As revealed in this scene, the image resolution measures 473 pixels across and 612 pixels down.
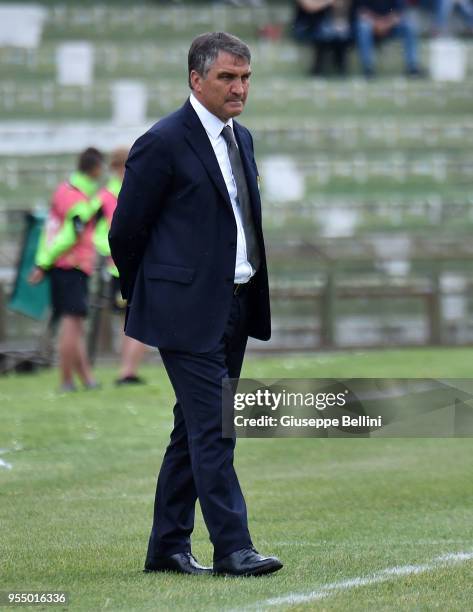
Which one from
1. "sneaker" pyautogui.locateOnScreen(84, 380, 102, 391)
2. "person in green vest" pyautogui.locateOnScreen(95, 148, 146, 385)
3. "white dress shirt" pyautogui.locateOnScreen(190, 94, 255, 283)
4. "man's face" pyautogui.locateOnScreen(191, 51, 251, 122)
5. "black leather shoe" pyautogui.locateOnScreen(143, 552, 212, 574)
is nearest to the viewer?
"man's face" pyautogui.locateOnScreen(191, 51, 251, 122)

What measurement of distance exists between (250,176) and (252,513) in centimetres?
233

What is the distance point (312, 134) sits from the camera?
23656mm

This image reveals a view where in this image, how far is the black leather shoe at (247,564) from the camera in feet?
19.5

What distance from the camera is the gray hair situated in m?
5.95

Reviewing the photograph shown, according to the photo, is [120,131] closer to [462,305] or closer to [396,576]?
[462,305]

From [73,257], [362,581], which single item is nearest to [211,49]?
[362,581]

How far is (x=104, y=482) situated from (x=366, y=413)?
2.99m

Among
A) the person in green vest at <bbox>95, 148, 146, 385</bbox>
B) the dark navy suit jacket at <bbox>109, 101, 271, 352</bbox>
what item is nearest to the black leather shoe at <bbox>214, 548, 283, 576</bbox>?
the dark navy suit jacket at <bbox>109, 101, 271, 352</bbox>

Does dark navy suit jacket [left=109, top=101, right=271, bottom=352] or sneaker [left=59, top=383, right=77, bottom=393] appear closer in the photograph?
dark navy suit jacket [left=109, top=101, right=271, bottom=352]

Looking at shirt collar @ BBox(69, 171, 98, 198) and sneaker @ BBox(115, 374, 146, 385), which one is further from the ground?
shirt collar @ BBox(69, 171, 98, 198)

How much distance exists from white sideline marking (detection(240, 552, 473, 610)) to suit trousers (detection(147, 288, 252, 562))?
0.40 m

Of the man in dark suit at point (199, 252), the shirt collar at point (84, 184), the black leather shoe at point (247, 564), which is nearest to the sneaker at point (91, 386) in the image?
the shirt collar at point (84, 184)

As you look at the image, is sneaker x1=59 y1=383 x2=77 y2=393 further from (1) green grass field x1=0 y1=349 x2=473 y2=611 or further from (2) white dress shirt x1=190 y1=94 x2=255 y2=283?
(2) white dress shirt x1=190 y1=94 x2=255 y2=283

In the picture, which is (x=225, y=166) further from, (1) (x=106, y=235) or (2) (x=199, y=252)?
(1) (x=106, y=235)
